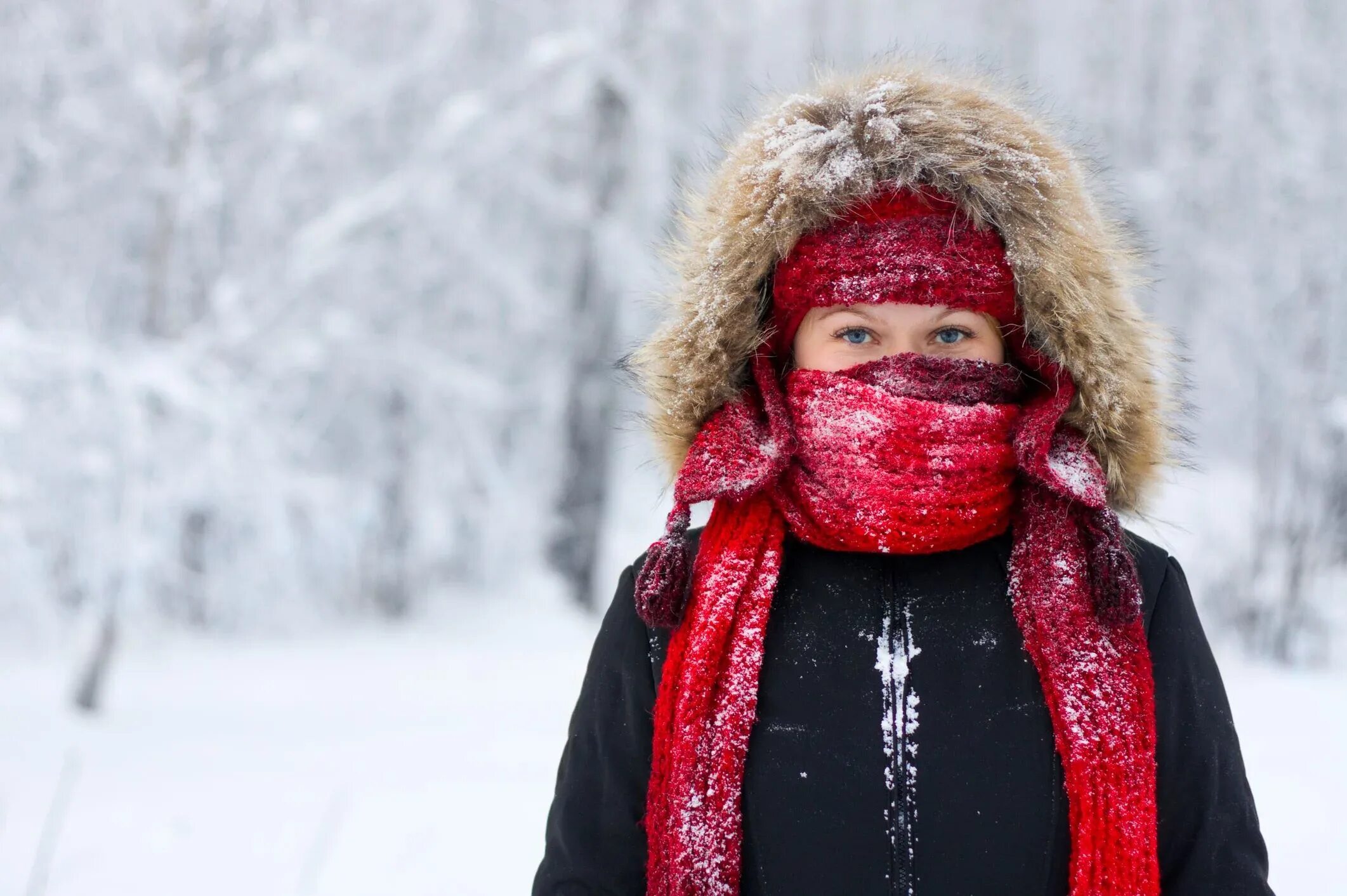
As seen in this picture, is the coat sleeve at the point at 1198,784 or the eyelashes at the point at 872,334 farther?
the eyelashes at the point at 872,334

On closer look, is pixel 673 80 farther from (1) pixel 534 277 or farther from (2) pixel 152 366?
(2) pixel 152 366

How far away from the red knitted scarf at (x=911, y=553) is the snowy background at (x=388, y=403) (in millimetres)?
481

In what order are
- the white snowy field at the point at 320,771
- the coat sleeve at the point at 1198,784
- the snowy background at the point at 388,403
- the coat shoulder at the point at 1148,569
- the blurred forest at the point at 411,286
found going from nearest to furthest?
1. the coat sleeve at the point at 1198,784
2. the coat shoulder at the point at 1148,569
3. the white snowy field at the point at 320,771
4. the snowy background at the point at 388,403
5. the blurred forest at the point at 411,286

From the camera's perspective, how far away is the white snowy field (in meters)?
4.30

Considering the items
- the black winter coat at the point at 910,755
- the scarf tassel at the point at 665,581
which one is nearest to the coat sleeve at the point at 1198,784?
the black winter coat at the point at 910,755

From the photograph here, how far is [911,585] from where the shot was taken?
5.06 ft

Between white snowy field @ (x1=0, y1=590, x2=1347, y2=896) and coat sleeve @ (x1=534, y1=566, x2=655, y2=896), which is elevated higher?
coat sleeve @ (x1=534, y1=566, x2=655, y2=896)

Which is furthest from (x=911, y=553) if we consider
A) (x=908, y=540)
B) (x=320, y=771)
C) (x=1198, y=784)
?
(x=320, y=771)

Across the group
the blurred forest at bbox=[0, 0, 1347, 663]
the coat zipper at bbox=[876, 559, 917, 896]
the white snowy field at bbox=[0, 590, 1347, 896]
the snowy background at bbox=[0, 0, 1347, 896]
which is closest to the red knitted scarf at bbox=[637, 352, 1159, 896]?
the coat zipper at bbox=[876, 559, 917, 896]

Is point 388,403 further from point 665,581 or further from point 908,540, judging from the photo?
point 908,540

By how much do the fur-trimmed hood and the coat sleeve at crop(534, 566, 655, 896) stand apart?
41cm

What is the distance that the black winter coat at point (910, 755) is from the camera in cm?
140

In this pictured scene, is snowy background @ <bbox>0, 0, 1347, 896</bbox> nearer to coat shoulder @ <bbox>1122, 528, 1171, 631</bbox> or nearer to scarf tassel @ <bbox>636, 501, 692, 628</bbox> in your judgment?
coat shoulder @ <bbox>1122, 528, 1171, 631</bbox>

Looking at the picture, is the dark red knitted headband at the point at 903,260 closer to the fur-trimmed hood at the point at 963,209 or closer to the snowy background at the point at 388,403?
the fur-trimmed hood at the point at 963,209
